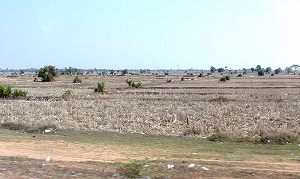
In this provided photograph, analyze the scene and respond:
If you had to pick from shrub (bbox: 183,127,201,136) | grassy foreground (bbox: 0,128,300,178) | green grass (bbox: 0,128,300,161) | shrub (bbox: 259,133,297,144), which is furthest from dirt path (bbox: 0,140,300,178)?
shrub (bbox: 259,133,297,144)

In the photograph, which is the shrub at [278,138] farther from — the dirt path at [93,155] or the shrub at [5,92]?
the shrub at [5,92]

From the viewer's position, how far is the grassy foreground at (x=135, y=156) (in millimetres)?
15930

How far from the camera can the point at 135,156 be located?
788 inches

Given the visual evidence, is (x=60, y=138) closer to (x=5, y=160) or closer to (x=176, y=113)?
(x=5, y=160)

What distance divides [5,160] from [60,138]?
8.45m

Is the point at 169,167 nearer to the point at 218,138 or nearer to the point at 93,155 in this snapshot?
the point at 93,155

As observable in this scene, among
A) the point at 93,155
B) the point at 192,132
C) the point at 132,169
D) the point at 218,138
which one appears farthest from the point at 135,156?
the point at 192,132

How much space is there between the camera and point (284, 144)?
956 inches

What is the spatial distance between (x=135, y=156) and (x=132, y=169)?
3.47m

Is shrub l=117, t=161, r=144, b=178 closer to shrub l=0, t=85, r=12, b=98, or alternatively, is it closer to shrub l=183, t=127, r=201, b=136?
shrub l=183, t=127, r=201, b=136

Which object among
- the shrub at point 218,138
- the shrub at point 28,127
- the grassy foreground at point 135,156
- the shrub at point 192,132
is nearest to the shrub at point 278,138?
the grassy foreground at point 135,156

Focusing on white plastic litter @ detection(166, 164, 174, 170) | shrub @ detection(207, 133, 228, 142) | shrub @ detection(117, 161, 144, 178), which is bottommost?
shrub @ detection(207, 133, 228, 142)

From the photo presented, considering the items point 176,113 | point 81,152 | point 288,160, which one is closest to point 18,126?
point 81,152

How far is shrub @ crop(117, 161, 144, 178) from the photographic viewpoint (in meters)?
15.9
